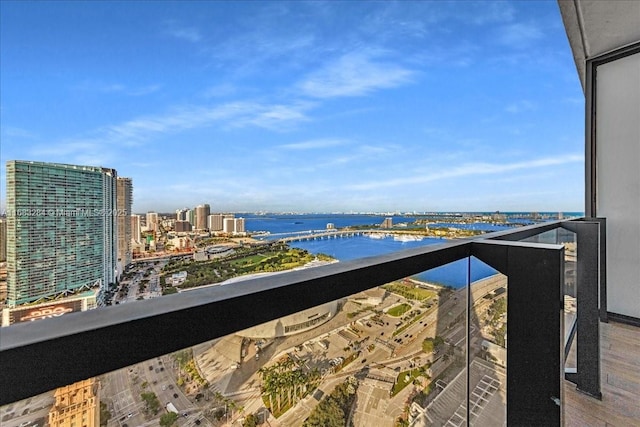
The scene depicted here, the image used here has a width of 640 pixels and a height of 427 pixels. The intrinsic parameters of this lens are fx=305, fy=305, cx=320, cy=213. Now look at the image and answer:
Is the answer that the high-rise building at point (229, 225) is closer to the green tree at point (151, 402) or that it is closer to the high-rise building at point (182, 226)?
the high-rise building at point (182, 226)

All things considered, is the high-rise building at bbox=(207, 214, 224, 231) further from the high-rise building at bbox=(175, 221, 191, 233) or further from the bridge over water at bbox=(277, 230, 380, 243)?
Result: the bridge over water at bbox=(277, 230, 380, 243)

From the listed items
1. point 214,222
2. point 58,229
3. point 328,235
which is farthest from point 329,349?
point 214,222

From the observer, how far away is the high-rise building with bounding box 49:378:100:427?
1.11 feet

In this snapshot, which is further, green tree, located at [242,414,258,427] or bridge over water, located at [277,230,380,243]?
bridge over water, located at [277,230,380,243]

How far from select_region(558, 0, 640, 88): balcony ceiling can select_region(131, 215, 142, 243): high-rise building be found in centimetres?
480

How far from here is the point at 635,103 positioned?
3.16m

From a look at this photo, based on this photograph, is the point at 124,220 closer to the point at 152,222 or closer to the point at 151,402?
the point at 152,222

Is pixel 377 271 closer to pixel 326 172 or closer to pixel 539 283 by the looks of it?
pixel 539 283

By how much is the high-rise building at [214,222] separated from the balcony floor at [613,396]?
152 inches

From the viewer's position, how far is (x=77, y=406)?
357 millimetres

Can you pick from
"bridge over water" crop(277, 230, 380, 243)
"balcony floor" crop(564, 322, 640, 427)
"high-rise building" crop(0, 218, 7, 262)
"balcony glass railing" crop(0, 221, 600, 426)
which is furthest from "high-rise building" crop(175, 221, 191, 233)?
"balcony floor" crop(564, 322, 640, 427)

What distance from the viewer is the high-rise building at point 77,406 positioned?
34 cm

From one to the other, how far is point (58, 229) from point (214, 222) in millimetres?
1815

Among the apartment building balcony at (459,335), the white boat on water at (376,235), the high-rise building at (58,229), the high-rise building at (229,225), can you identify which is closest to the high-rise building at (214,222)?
the high-rise building at (229,225)
